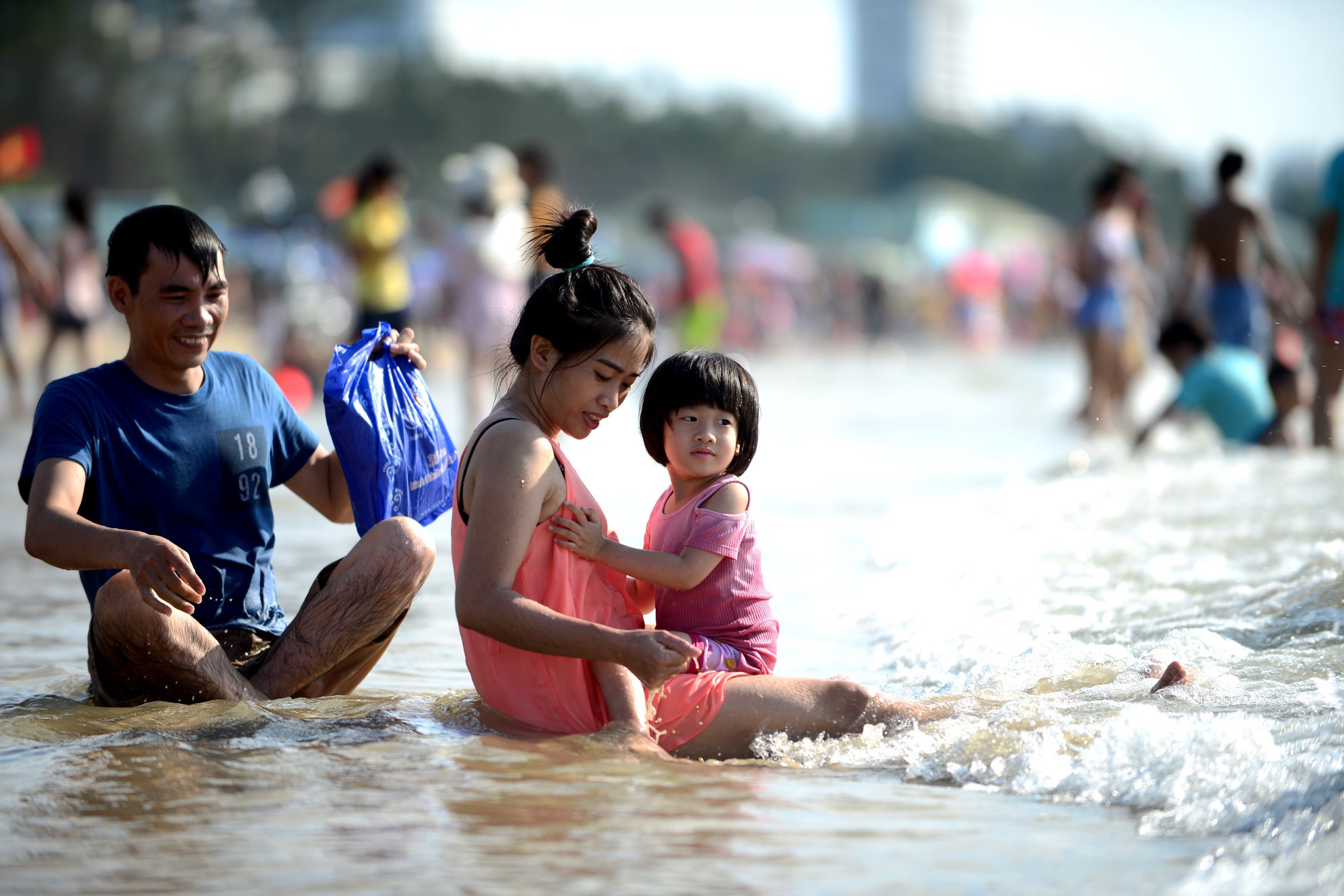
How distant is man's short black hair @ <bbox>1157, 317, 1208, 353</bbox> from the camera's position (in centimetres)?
857

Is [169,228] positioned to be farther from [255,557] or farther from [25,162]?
[25,162]

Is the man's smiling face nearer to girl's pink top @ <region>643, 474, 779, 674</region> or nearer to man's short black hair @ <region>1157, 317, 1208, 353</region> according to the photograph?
girl's pink top @ <region>643, 474, 779, 674</region>

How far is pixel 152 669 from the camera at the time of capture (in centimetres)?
326

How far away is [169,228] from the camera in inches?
129

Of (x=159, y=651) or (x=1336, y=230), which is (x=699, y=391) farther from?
(x=1336, y=230)

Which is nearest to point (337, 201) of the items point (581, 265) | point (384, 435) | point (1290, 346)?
point (1290, 346)

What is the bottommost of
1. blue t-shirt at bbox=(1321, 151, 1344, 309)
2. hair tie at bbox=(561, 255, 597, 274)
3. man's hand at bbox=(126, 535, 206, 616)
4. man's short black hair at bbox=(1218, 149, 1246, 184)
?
man's hand at bbox=(126, 535, 206, 616)

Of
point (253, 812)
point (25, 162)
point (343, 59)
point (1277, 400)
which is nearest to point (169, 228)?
point (253, 812)

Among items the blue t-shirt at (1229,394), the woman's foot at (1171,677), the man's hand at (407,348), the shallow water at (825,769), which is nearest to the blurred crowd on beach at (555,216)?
the man's hand at (407,348)

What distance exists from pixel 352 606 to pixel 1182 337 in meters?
6.58

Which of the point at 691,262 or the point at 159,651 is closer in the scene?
the point at 159,651

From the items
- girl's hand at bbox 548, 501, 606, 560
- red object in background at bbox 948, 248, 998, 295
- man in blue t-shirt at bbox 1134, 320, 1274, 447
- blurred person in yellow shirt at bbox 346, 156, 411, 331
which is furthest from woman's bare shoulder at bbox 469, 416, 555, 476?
red object in background at bbox 948, 248, 998, 295

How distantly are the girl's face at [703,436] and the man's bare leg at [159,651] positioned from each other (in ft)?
3.81

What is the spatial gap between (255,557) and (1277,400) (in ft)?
22.6
